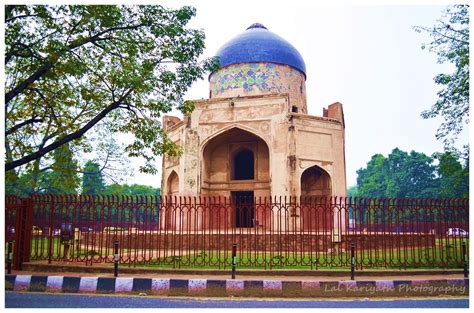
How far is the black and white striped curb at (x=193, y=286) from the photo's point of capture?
6.97 meters

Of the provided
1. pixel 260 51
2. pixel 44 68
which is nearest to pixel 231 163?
pixel 260 51

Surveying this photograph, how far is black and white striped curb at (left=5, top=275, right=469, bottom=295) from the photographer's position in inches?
274

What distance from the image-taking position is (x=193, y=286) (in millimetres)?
7016

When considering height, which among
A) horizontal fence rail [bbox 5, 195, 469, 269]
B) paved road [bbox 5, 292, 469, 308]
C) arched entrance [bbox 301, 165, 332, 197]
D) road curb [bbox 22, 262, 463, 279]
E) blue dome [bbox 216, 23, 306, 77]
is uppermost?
blue dome [bbox 216, 23, 306, 77]

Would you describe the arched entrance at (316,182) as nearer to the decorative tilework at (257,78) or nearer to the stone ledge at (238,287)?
the decorative tilework at (257,78)

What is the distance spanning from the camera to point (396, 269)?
27.2 ft

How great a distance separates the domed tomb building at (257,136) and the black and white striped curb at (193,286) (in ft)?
33.2

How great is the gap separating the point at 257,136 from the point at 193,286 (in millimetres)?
11902

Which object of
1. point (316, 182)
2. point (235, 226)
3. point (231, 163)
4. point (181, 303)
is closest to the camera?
point (181, 303)

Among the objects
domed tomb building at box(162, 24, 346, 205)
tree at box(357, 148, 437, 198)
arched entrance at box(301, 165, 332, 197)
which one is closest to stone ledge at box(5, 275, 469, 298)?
domed tomb building at box(162, 24, 346, 205)

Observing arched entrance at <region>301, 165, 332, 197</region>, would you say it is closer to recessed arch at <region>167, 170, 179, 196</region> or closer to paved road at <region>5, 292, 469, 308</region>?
recessed arch at <region>167, 170, 179, 196</region>

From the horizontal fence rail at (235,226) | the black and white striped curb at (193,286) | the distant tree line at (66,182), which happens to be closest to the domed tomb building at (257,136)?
the distant tree line at (66,182)

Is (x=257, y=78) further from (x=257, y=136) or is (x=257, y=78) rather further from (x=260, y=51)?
(x=257, y=136)

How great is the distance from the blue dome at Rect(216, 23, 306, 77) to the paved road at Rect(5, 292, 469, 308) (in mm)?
16506
